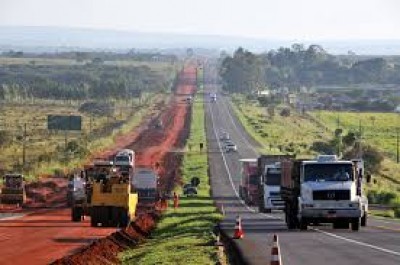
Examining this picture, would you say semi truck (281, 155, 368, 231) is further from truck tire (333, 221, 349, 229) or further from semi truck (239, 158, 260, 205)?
semi truck (239, 158, 260, 205)

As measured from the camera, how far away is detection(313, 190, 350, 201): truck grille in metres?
39.4

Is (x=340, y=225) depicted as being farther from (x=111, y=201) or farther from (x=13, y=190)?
(x=13, y=190)

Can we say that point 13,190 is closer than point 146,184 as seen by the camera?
Yes

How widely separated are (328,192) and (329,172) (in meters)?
0.83

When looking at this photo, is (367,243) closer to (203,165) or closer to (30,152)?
(203,165)

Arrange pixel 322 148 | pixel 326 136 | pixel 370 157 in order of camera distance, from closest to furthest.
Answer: pixel 370 157, pixel 322 148, pixel 326 136

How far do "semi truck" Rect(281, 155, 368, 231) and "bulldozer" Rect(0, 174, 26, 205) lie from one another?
102 feet

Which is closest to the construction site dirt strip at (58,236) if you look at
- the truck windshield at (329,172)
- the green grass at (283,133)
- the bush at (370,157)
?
the truck windshield at (329,172)

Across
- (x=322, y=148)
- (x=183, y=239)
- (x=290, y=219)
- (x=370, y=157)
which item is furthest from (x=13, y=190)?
(x=322, y=148)

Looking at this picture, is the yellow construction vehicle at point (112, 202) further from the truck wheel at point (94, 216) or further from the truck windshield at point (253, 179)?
the truck windshield at point (253, 179)

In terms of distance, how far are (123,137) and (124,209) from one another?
10078 centimetres

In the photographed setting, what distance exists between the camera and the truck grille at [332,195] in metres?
39.4

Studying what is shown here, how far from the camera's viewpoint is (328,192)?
39.5 metres

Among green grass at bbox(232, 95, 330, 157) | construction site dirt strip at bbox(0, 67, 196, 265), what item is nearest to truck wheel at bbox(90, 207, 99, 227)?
construction site dirt strip at bbox(0, 67, 196, 265)
